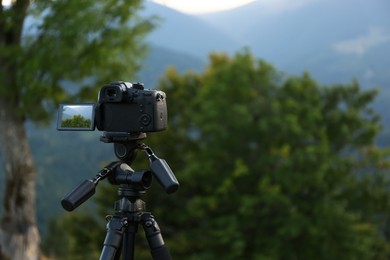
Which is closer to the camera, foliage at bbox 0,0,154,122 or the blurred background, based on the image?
foliage at bbox 0,0,154,122

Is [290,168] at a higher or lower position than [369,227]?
higher

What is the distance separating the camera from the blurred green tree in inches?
464

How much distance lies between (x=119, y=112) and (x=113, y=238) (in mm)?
735

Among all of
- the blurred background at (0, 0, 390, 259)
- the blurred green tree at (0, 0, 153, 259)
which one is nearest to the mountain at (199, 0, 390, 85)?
the blurred background at (0, 0, 390, 259)

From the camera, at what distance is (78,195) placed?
3.08m

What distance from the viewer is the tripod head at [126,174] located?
3051mm

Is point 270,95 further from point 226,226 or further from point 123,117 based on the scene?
point 123,117

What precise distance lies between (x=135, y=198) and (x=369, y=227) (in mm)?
21019

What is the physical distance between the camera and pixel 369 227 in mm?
22656

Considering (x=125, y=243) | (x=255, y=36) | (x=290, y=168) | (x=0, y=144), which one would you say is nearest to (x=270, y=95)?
(x=290, y=168)

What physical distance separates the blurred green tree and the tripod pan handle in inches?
345

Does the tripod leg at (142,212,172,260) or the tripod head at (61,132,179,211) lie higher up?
the tripod head at (61,132,179,211)

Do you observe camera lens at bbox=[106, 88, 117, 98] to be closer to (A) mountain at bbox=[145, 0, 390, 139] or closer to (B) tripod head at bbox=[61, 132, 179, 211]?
(B) tripod head at bbox=[61, 132, 179, 211]

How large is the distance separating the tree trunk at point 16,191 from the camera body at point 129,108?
926 centimetres
